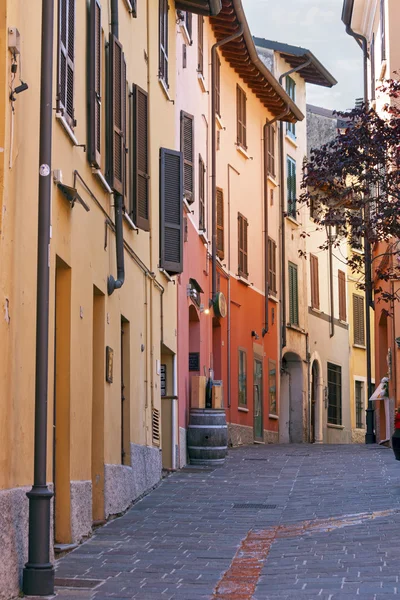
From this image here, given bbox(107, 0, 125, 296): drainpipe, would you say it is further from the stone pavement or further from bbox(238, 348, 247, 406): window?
bbox(238, 348, 247, 406): window

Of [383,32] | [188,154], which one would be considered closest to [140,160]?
[188,154]

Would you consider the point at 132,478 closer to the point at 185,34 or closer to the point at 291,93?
the point at 185,34

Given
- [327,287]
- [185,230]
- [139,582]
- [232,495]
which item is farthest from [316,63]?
[139,582]

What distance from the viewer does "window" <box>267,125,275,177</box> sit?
28922mm

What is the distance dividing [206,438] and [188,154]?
194 inches

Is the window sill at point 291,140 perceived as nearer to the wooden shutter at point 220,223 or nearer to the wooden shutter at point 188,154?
the wooden shutter at point 220,223

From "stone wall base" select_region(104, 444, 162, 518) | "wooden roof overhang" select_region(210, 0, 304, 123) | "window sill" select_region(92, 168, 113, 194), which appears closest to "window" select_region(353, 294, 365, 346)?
"wooden roof overhang" select_region(210, 0, 304, 123)

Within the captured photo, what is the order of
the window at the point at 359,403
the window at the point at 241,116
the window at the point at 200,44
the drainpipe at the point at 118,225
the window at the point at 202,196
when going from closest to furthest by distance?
1. the drainpipe at the point at 118,225
2. the window at the point at 202,196
3. the window at the point at 200,44
4. the window at the point at 241,116
5. the window at the point at 359,403

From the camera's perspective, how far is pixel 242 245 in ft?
84.5

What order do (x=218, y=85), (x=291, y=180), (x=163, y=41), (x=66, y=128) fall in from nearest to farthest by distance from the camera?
(x=66, y=128) → (x=163, y=41) → (x=218, y=85) → (x=291, y=180)

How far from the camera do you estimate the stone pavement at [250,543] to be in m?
7.41

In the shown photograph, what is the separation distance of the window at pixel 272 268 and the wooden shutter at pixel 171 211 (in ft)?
40.3

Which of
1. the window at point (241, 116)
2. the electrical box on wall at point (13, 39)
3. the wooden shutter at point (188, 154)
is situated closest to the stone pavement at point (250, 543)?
the electrical box on wall at point (13, 39)

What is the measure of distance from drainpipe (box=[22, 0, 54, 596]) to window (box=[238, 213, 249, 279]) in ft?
58.9
